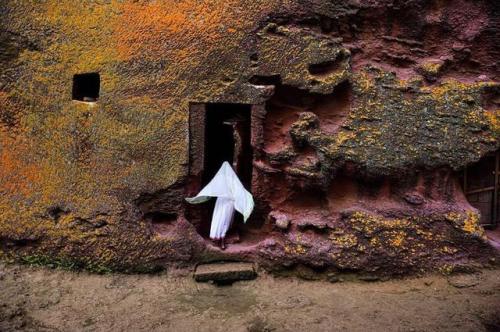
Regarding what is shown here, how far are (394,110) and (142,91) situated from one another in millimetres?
2078

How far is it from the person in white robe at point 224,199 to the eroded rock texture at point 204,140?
0.13 m

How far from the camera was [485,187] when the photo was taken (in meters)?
3.81

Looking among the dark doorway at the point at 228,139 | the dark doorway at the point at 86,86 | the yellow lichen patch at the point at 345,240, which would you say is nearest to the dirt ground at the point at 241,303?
the yellow lichen patch at the point at 345,240

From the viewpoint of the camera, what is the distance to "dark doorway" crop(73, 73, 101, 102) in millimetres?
3549

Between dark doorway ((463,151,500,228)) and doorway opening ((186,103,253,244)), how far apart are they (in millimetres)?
1967

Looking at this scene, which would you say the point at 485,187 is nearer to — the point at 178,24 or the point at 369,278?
the point at 369,278

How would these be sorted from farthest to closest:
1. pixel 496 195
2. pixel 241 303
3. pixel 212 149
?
pixel 212 149 → pixel 496 195 → pixel 241 303

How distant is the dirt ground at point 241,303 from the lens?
2756 mm

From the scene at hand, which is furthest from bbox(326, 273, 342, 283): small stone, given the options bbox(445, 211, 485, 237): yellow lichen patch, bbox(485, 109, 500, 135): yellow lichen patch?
bbox(485, 109, 500, 135): yellow lichen patch

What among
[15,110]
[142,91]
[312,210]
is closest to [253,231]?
[312,210]

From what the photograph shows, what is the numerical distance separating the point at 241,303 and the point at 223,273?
34 centimetres

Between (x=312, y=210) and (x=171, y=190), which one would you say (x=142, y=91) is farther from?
(x=312, y=210)

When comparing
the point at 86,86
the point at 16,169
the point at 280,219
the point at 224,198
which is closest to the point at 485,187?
the point at 280,219

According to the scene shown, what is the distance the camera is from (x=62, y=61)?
3.50 metres
